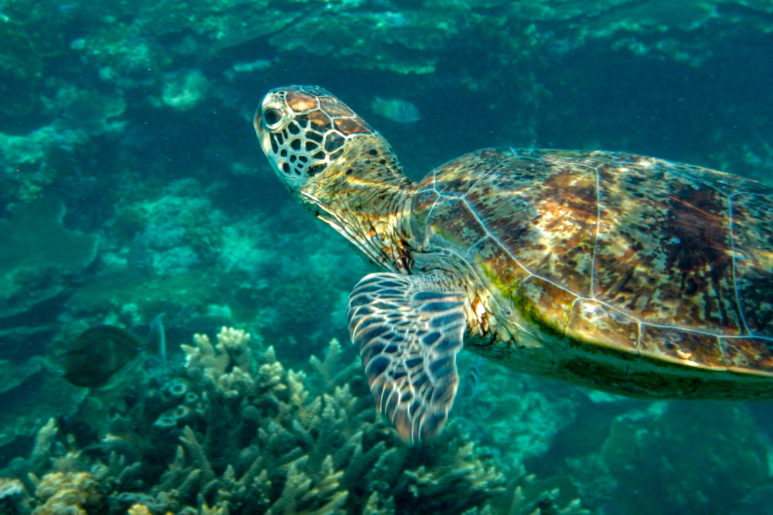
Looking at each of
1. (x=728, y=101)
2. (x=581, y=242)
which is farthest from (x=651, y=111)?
(x=581, y=242)

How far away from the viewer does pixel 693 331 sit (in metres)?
2.02

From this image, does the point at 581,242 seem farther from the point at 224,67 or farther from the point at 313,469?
the point at 224,67

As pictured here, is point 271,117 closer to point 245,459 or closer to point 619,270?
point 245,459

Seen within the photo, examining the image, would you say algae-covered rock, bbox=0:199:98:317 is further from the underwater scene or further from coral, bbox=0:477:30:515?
coral, bbox=0:477:30:515

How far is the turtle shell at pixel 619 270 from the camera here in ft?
6.66

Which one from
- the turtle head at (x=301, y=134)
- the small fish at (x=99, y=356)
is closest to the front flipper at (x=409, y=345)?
the turtle head at (x=301, y=134)

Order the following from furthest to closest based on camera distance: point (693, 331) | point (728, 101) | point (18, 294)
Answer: point (728, 101), point (18, 294), point (693, 331)

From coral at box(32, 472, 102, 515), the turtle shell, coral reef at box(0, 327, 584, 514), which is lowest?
coral reef at box(0, 327, 584, 514)

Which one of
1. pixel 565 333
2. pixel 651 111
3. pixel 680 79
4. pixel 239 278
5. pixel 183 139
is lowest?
pixel 239 278

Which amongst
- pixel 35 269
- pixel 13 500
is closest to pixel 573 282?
pixel 13 500

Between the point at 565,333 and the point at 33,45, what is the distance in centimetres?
1382

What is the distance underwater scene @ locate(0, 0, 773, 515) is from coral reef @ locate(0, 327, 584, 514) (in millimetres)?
23

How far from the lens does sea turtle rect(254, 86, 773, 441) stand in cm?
202

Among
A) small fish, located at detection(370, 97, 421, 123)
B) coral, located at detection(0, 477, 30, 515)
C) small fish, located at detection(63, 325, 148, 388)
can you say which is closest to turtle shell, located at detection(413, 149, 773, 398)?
coral, located at detection(0, 477, 30, 515)
